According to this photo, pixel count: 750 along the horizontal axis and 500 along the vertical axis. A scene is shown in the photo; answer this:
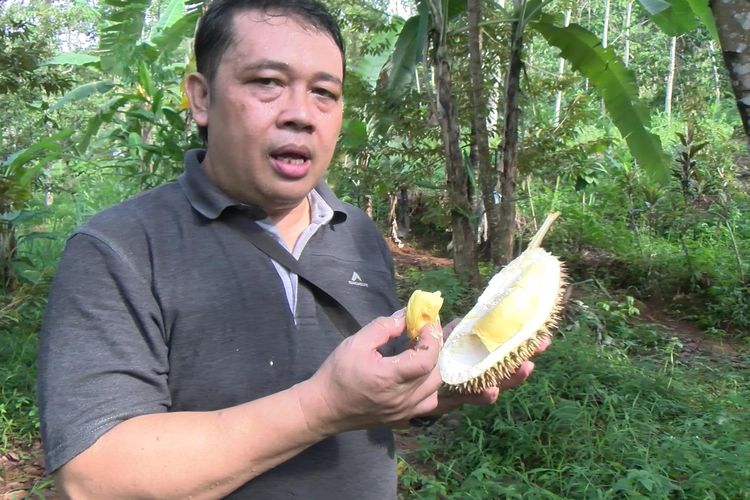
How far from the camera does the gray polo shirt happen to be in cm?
81

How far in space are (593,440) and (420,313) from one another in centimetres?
209

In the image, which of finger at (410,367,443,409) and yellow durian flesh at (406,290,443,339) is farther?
yellow durian flesh at (406,290,443,339)

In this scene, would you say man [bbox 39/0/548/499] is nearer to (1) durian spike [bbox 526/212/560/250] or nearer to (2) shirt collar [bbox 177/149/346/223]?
(2) shirt collar [bbox 177/149/346/223]

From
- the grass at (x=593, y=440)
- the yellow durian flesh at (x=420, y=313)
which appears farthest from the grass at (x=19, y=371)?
the yellow durian flesh at (x=420, y=313)

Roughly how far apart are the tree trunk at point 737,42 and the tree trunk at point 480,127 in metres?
2.60

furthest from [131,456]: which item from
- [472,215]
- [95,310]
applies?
[472,215]

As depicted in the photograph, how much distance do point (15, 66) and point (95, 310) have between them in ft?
13.8

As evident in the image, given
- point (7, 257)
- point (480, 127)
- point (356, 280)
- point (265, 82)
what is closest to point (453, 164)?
point (480, 127)

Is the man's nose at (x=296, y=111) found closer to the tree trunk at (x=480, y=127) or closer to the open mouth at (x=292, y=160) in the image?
the open mouth at (x=292, y=160)

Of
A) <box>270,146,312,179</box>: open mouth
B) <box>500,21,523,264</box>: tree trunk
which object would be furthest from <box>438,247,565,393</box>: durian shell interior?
<box>500,21,523,264</box>: tree trunk

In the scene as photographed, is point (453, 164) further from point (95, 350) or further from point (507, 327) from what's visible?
point (95, 350)

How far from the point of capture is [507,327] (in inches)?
52.9

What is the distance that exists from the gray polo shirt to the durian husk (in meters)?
0.21

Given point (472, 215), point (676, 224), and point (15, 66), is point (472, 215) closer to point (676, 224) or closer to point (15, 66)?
point (676, 224)
